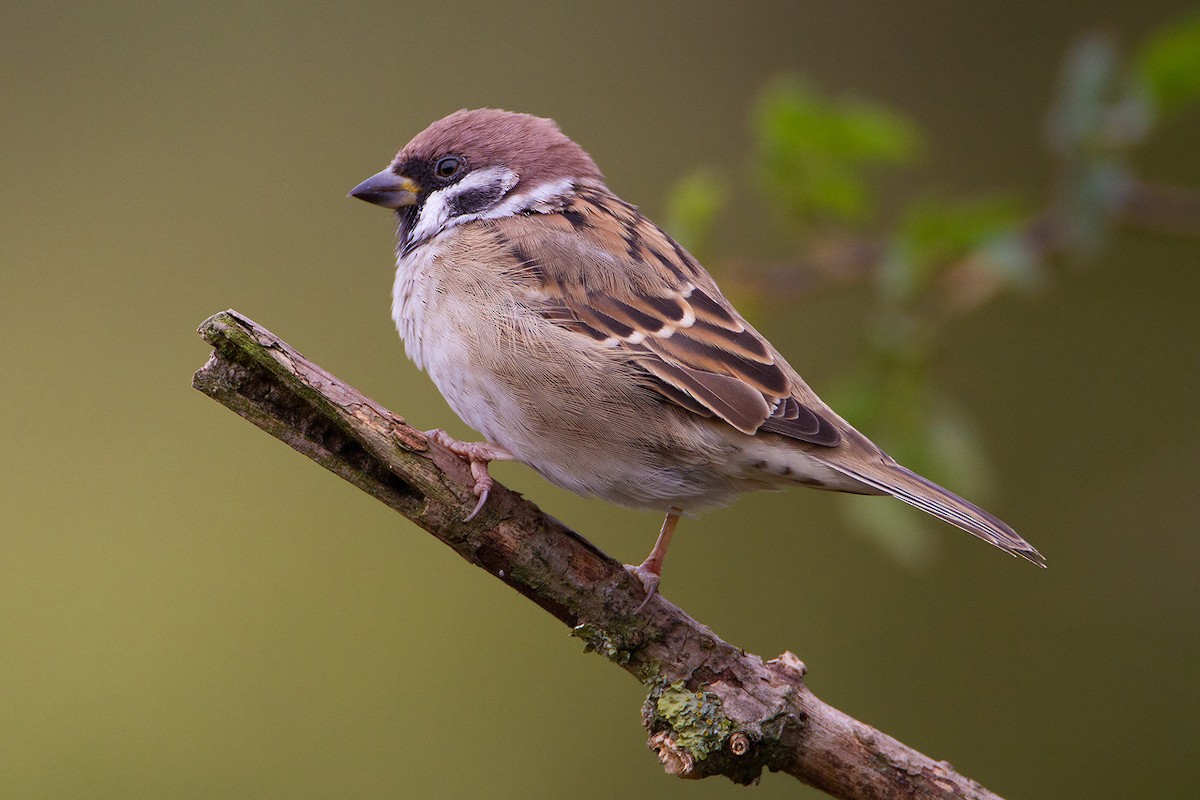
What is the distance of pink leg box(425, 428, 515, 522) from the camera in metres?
2.55

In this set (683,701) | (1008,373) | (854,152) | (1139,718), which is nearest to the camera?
(683,701)

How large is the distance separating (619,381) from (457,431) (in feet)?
10.2

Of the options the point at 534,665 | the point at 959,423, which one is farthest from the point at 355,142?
the point at 959,423

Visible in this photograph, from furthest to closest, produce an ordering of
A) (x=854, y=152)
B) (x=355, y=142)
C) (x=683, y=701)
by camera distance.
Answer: (x=355, y=142) < (x=854, y=152) < (x=683, y=701)

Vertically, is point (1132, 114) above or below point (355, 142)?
below

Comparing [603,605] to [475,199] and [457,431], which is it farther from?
[457,431]

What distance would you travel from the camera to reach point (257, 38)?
694cm

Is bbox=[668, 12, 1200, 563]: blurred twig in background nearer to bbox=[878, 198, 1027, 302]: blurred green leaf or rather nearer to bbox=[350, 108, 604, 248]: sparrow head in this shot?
bbox=[878, 198, 1027, 302]: blurred green leaf

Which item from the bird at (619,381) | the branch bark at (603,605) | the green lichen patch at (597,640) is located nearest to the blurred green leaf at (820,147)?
the bird at (619,381)

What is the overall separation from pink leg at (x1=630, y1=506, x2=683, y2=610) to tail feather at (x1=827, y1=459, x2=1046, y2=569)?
1.49 ft

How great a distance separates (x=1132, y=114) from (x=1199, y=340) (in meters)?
3.50

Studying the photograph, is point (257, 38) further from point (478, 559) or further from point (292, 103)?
point (478, 559)

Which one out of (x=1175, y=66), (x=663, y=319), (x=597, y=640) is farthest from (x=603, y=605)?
(x=1175, y=66)

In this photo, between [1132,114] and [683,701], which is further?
[1132,114]
